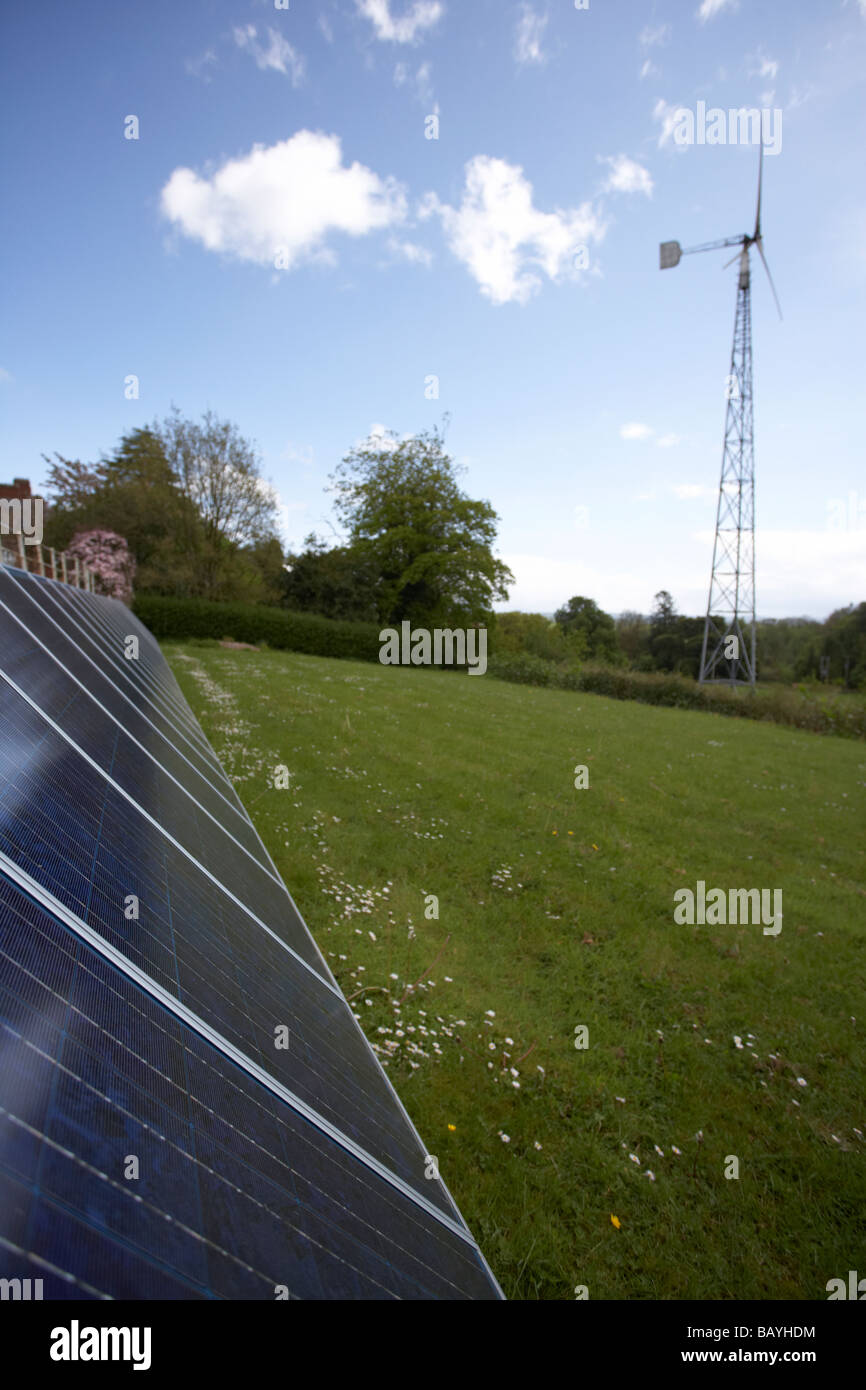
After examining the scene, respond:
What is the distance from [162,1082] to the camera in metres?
1.03

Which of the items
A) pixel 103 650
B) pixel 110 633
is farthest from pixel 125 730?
pixel 110 633

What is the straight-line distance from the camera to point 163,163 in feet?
58.4

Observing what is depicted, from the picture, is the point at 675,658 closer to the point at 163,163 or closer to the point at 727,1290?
the point at 163,163

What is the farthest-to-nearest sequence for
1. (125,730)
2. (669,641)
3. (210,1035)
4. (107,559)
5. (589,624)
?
(589,624), (669,641), (107,559), (125,730), (210,1035)

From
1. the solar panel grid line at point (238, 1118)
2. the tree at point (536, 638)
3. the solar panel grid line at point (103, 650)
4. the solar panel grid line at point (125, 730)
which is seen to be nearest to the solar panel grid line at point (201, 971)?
the solar panel grid line at point (238, 1118)

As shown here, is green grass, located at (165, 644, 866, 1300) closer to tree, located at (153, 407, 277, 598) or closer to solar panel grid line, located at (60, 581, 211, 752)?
solar panel grid line, located at (60, 581, 211, 752)

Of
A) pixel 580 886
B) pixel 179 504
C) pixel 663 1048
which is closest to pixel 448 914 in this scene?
pixel 580 886

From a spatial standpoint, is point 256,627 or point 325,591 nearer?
point 256,627

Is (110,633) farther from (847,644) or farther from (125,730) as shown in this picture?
(847,644)

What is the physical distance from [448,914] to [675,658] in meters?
52.4

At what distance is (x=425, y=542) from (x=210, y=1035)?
3823 centimetres

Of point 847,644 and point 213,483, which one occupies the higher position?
point 213,483

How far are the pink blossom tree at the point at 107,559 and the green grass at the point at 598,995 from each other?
64.9ft

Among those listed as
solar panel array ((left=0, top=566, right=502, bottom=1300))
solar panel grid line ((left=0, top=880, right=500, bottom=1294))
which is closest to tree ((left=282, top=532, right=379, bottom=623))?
solar panel array ((left=0, top=566, right=502, bottom=1300))
